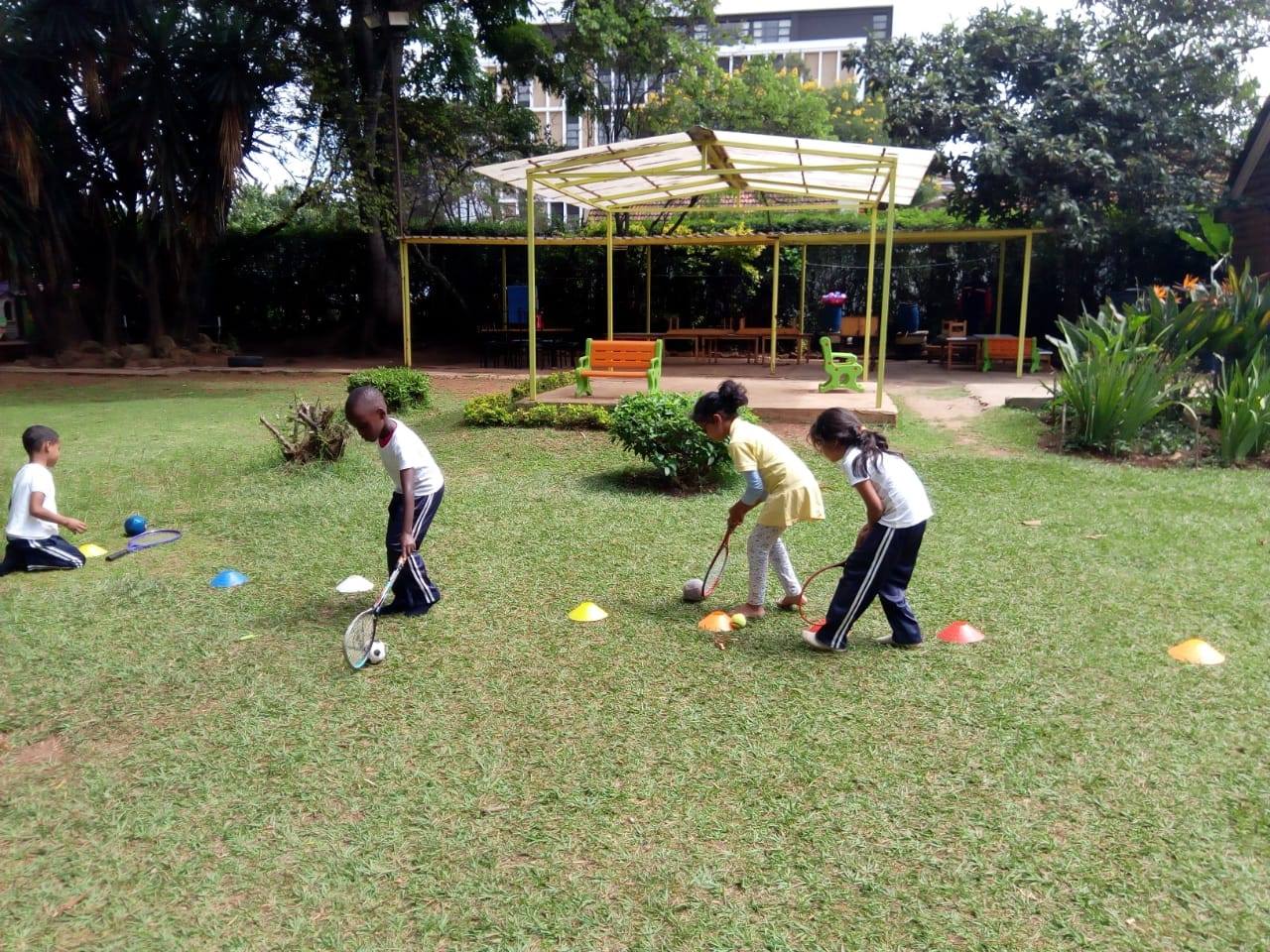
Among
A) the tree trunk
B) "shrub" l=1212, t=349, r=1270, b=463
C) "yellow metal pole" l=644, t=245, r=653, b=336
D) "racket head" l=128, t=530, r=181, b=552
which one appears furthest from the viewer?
the tree trunk

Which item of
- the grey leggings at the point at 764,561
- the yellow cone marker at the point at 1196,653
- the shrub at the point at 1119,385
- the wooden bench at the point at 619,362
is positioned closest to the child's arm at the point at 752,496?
the grey leggings at the point at 764,561

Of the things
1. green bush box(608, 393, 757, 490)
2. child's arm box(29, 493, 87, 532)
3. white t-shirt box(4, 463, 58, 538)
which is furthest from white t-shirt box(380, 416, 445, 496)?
green bush box(608, 393, 757, 490)

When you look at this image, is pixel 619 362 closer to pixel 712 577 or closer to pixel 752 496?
pixel 712 577

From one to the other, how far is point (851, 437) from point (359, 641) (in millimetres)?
2335

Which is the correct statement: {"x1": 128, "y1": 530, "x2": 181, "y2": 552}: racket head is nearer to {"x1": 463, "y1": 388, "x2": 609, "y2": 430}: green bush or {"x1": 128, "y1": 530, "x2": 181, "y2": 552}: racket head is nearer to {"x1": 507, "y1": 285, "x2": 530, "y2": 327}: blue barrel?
{"x1": 463, "y1": 388, "x2": 609, "y2": 430}: green bush

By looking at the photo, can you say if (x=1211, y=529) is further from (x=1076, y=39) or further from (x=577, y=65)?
(x=577, y=65)

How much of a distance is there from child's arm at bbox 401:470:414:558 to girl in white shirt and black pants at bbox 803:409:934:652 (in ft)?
6.18

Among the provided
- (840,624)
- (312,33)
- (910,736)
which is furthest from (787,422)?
(312,33)

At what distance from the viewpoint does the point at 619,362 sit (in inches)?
454

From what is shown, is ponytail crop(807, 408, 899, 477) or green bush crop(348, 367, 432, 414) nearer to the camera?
ponytail crop(807, 408, 899, 477)

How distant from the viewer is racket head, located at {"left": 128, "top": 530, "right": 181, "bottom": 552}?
6418mm

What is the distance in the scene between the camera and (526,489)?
7.88 m

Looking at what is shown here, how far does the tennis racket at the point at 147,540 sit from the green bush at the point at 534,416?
423 cm

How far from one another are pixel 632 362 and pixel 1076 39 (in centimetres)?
1024
